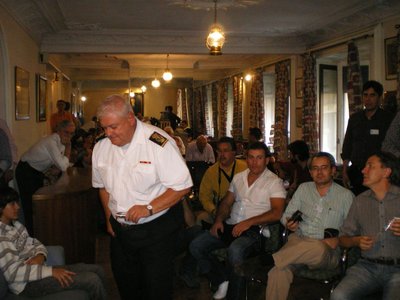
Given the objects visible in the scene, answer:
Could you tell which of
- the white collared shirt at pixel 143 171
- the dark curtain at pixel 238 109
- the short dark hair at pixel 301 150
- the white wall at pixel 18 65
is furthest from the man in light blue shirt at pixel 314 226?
the dark curtain at pixel 238 109

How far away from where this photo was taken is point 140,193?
2.54 metres

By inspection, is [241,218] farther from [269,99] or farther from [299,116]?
[269,99]

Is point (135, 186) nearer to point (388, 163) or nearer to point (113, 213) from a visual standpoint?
point (113, 213)

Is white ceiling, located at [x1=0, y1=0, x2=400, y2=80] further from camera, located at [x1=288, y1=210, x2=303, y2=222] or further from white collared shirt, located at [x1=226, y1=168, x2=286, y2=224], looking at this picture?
camera, located at [x1=288, y1=210, x2=303, y2=222]

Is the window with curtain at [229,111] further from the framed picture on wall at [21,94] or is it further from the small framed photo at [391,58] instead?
the small framed photo at [391,58]

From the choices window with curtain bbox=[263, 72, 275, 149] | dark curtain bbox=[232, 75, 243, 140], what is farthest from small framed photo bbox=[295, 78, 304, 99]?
dark curtain bbox=[232, 75, 243, 140]

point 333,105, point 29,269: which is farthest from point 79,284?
point 333,105

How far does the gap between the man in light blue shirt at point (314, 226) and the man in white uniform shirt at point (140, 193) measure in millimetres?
804

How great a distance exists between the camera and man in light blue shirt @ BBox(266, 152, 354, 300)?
10.0 feet

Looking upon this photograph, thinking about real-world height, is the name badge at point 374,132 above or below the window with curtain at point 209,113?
below

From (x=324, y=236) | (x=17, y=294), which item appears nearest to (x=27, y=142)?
(x=17, y=294)

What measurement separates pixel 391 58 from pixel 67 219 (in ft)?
13.9

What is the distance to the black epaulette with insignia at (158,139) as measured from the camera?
98.7 inches

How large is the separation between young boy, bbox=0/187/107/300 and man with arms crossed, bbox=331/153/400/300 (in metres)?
1.47
